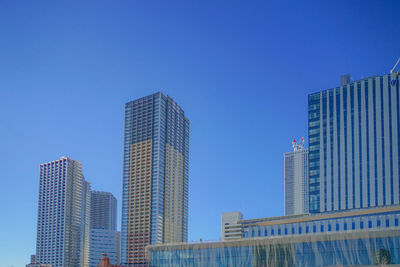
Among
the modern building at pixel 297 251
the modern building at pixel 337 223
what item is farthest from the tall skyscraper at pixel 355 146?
the modern building at pixel 297 251

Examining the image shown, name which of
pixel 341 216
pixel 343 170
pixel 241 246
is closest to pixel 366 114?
pixel 343 170

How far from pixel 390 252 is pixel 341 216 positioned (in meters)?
40.5

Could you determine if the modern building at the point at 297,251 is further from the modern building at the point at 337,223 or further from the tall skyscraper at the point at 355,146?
the tall skyscraper at the point at 355,146

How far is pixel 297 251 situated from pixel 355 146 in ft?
252

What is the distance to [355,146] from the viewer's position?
166375 mm

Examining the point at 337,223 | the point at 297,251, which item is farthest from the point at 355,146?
the point at 297,251

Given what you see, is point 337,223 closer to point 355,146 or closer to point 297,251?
point 297,251

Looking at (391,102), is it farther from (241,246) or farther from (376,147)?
(241,246)

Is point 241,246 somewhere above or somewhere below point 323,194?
below

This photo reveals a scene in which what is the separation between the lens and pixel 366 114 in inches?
6560

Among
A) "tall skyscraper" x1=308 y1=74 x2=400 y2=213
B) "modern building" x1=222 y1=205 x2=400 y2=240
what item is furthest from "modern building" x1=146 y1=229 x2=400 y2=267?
"tall skyscraper" x1=308 y1=74 x2=400 y2=213

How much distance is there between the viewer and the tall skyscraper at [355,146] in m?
159

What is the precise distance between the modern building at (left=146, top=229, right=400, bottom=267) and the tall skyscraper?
63.6 m

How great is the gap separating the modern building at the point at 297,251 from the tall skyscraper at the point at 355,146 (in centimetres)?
6363
